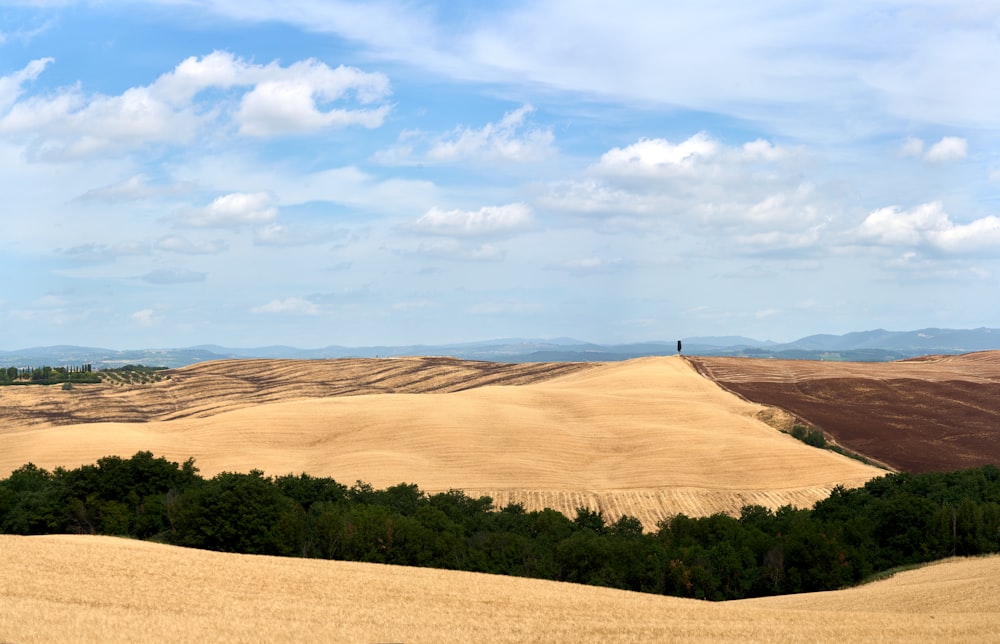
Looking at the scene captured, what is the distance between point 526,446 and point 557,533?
30.1 metres

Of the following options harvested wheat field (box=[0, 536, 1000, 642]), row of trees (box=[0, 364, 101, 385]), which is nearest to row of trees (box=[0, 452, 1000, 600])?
harvested wheat field (box=[0, 536, 1000, 642])

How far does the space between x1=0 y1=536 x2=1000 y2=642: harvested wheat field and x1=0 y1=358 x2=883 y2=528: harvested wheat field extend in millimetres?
29580

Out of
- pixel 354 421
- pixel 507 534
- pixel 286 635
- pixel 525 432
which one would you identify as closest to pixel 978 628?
pixel 286 635

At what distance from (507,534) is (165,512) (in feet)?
72.1

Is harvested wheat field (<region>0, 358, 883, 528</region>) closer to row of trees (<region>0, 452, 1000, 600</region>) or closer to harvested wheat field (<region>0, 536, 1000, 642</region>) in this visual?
row of trees (<region>0, 452, 1000, 600</region>)

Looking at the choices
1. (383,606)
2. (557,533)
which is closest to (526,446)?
(557,533)

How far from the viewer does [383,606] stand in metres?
32.7

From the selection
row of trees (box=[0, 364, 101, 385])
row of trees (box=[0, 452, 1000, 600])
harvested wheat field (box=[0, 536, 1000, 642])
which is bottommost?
row of trees (box=[0, 452, 1000, 600])

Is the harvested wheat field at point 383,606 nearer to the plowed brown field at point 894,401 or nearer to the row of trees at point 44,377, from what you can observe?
the plowed brown field at point 894,401

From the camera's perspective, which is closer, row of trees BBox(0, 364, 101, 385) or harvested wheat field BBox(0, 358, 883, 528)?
harvested wheat field BBox(0, 358, 883, 528)

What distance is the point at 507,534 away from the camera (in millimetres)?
54469

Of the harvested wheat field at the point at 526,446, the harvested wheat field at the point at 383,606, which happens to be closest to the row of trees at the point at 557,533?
the harvested wheat field at the point at 383,606

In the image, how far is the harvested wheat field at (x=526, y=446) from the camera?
74312mm

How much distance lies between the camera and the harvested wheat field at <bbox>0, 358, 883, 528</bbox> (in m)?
74.3
